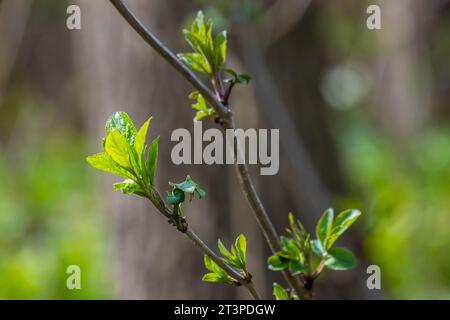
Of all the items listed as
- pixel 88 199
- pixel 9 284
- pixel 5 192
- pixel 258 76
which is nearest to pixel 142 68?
pixel 258 76

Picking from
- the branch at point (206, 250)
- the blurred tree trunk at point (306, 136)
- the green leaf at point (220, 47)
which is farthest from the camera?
the blurred tree trunk at point (306, 136)

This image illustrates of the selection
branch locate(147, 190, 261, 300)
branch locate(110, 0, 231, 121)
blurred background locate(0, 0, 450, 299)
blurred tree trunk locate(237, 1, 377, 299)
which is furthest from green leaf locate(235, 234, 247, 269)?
blurred tree trunk locate(237, 1, 377, 299)

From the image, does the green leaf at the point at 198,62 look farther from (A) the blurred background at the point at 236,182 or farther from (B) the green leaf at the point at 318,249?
(A) the blurred background at the point at 236,182

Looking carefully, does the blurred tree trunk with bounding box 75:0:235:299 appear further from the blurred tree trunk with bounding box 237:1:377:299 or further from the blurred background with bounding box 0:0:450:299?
the blurred tree trunk with bounding box 237:1:377:299

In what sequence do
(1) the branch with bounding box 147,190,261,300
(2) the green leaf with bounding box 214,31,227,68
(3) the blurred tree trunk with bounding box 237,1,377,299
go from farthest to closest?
(3) the blurred tree trunk with bounding box 237,1,377,299
(2) the green leaf with bounding box 214,31,227,68
(1) the branch with bounding box 147,190,261,300

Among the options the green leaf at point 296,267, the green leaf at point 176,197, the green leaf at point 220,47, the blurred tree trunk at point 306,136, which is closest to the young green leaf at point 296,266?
the green leaf at point 296,267

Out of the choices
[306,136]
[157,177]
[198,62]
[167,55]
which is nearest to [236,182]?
[157,177]
